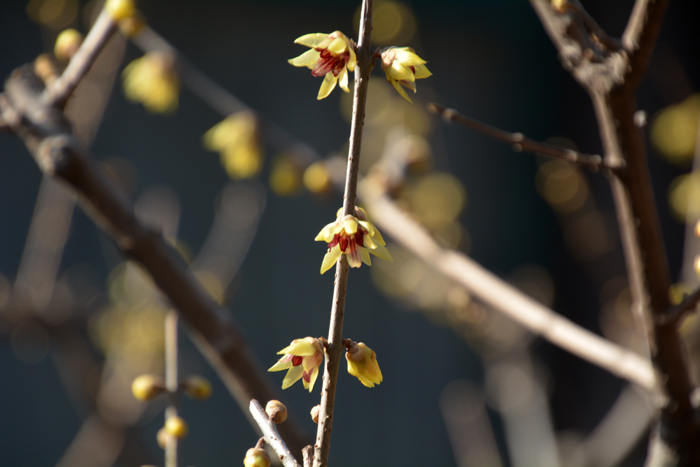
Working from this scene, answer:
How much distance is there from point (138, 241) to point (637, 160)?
62 centimetres

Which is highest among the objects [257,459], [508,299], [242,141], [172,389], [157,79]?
[157,79]

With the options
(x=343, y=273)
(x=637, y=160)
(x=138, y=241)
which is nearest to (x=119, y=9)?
(x=138, y=241)

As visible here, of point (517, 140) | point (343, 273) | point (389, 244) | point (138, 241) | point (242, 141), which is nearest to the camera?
point (343, 273)

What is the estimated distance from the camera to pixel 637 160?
0.62m

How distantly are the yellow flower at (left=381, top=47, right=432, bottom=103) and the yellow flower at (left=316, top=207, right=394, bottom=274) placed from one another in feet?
0.32

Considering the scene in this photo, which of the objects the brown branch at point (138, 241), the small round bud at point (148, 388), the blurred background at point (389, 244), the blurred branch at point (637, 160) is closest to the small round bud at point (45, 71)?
the brown branch at point (138, 241)

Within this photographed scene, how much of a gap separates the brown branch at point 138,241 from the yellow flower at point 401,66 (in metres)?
0.42

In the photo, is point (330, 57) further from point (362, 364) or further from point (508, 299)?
point (508, 299)

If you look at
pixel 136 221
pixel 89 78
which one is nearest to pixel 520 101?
pixel 89 78

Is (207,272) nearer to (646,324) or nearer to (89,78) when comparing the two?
(89,78)

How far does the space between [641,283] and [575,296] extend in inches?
75.7

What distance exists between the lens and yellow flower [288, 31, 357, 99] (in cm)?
36

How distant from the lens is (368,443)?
235cm

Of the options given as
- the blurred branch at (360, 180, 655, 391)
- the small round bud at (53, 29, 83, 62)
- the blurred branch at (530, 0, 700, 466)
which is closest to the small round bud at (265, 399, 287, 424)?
the blurred branch at (530, 0, 700, 466)
